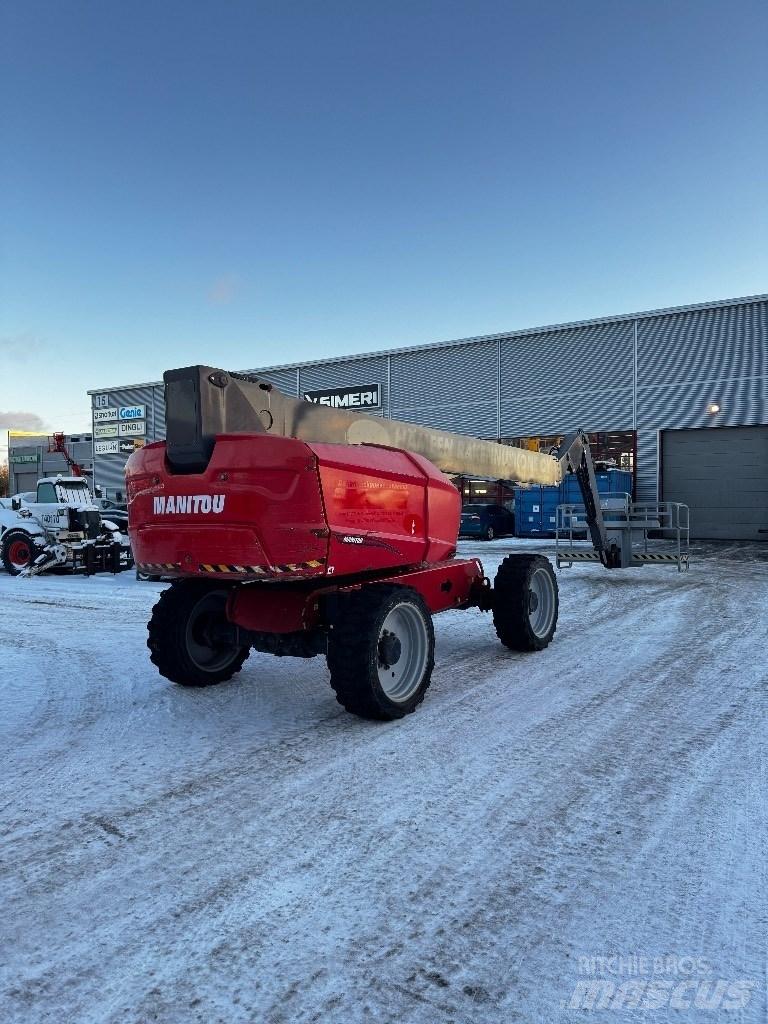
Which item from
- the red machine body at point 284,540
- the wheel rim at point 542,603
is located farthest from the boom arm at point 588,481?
the red machine body at point 284,540

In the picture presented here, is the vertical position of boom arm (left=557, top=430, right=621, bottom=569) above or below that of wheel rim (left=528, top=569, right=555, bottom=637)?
above

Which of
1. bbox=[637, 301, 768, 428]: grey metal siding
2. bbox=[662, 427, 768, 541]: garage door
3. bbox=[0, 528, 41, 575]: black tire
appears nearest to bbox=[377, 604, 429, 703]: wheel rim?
bbox=[0, 528, 41, 575]: black tire

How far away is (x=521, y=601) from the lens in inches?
272

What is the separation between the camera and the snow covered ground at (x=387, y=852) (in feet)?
7.37

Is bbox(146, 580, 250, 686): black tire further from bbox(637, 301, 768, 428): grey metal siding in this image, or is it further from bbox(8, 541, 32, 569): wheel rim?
bbox(637, 301, 768, 428): grey metal siding

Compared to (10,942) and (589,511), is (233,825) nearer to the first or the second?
(10,942)

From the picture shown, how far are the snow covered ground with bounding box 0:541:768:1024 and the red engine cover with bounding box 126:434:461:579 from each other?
1.16m

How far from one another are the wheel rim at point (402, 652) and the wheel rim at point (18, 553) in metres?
14.3

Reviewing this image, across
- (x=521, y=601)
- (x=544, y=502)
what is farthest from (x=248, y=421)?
(x=544, y=502)

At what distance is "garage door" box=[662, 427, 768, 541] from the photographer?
26922mm

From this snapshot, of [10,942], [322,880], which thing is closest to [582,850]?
[322,880]

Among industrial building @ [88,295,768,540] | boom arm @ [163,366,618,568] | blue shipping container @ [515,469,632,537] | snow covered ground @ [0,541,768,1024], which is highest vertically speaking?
industrial building @ [88,295,768,540]

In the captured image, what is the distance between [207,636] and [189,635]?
0.20m

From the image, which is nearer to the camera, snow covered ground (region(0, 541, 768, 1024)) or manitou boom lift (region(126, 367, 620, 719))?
snow covered ground (region(0, 541, 768, 1024))
